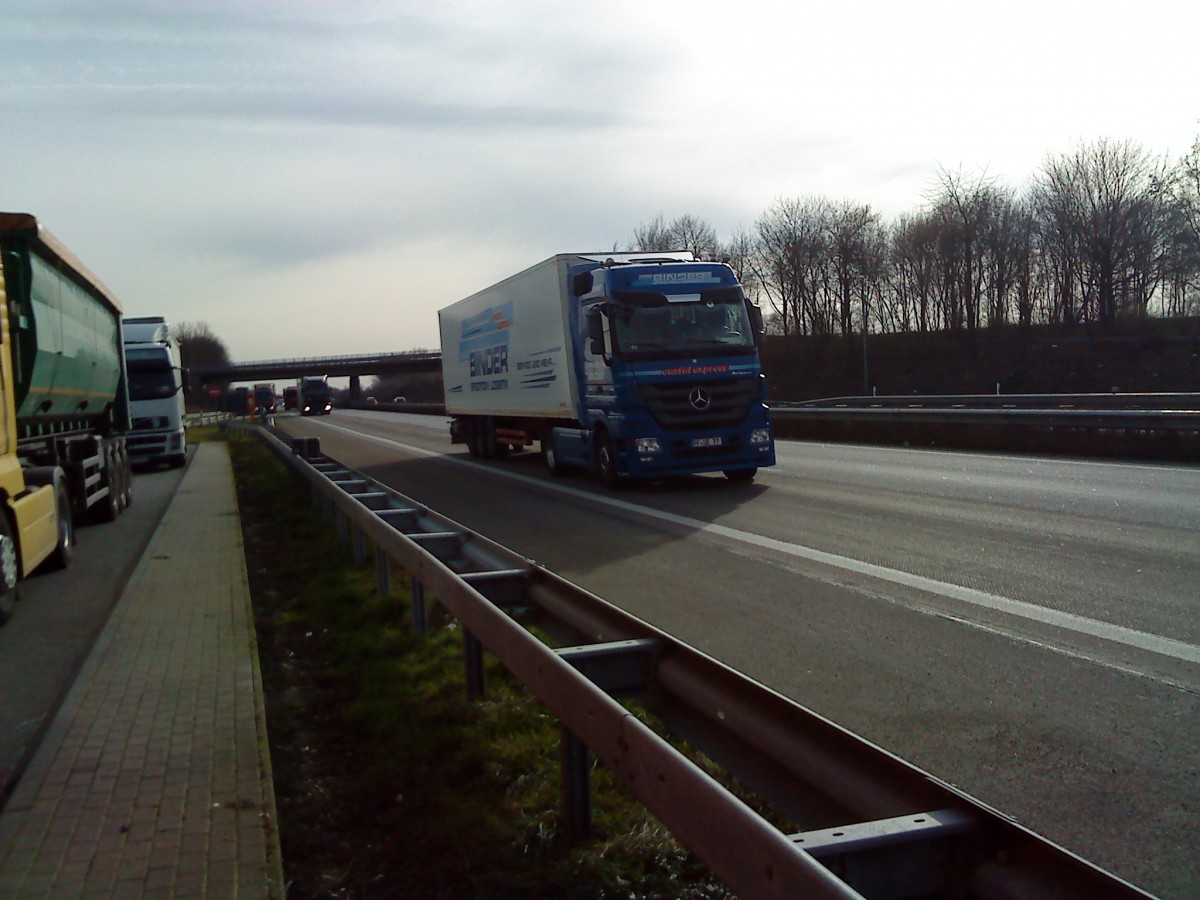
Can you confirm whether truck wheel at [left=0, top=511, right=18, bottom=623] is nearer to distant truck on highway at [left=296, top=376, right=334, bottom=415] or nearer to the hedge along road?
the hedge along road

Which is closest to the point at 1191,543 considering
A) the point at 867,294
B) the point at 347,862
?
the point at 347,862

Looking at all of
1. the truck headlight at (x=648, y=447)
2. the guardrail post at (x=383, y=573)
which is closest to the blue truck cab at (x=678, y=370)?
the truck headlight at (x=648, y=447)

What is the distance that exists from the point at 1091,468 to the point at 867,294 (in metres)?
52.8

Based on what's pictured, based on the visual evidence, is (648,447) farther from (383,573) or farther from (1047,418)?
(1047,418)

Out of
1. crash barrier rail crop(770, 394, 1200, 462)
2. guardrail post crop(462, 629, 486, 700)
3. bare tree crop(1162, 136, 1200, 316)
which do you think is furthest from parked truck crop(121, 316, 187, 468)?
bare tree crop(1162, 136, 1200, 316)

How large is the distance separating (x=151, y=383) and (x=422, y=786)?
25.5 metres

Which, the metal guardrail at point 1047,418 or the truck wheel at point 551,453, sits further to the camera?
the truck wheel at point 551,453

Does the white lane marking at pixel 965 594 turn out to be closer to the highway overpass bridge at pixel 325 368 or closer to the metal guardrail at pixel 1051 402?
the metal guardrail at pixel 1051 402

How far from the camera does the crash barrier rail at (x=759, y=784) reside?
8.24 ft

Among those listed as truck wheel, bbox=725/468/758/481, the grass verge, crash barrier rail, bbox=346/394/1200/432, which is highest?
crash barrier rail, bbox=346/394/1200/432

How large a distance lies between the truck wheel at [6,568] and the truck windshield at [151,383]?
62.8 feet

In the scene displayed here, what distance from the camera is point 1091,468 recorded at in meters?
16.4

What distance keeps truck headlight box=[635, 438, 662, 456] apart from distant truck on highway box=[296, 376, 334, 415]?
79.6 metres

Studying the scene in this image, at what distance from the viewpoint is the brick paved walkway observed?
399cm
